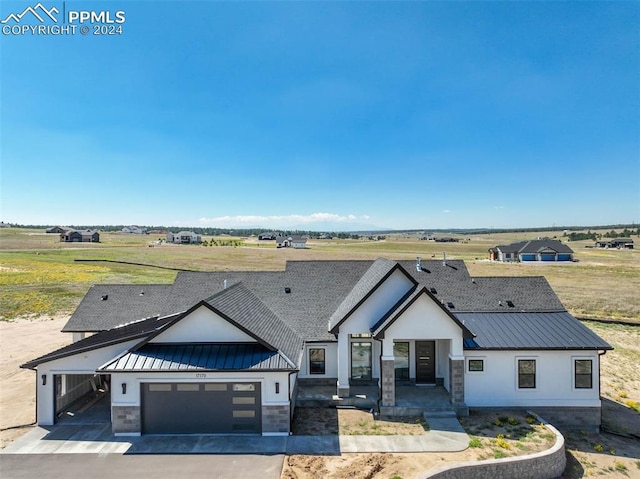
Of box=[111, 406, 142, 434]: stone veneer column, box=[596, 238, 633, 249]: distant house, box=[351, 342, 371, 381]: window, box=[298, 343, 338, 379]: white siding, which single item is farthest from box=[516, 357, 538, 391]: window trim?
box=[596, 238, 633, 249]: distant house

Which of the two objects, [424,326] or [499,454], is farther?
[424,326]

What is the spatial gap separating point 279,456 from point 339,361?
5.46m

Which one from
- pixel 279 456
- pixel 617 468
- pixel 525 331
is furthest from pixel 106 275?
pixel 617 468

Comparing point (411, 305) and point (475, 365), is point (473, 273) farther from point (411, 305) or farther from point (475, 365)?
point (411, 305)

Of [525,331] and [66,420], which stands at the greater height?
[525,331]

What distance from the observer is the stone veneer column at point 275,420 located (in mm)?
14711

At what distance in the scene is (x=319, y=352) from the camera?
63.8ft

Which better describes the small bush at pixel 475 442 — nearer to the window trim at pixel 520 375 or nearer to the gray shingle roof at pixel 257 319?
the window trim at pixel 520 375

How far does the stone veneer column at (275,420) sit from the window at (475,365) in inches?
331

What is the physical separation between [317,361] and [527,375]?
9.71 m

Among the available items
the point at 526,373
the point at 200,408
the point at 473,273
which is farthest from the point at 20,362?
the point at 473,273

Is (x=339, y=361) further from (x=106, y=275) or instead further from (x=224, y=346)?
(x=106, y=275)

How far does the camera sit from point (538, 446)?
13.8 metres

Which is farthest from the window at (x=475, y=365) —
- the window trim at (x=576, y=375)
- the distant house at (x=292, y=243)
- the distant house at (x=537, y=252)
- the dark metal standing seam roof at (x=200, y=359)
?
the distant house at (x=292, y=243)
